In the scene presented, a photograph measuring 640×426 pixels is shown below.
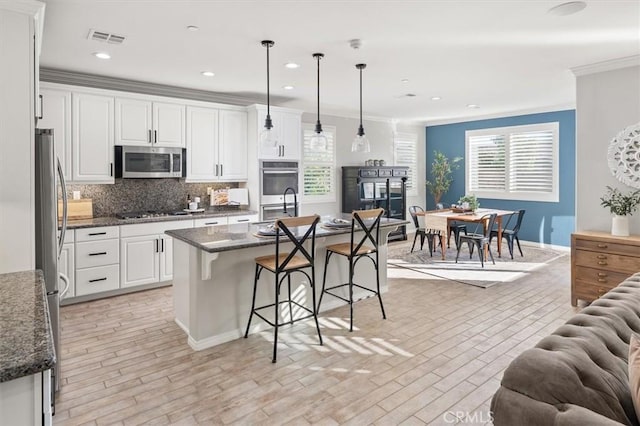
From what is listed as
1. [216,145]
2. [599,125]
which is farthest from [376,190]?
[599,125]

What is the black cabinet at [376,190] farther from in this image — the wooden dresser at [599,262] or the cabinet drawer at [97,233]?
the cabinet drawer at [97,233]

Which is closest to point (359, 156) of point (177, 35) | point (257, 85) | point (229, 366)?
point (257, 85)

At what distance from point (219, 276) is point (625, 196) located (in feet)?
14.2

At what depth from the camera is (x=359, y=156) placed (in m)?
8.26

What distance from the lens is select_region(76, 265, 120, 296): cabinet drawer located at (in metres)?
4.42

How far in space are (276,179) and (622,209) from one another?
170 inches

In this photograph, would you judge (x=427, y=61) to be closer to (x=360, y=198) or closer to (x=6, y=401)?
(x=360, y=198)

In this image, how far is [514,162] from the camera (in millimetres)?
7918

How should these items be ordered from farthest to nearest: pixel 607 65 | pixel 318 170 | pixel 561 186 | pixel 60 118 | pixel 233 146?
pixel 318 170 → pixel 561 186 → pixel 233 146 → pixel 60 118 → pixel 607 65

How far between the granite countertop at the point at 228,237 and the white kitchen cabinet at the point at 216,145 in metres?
1.87

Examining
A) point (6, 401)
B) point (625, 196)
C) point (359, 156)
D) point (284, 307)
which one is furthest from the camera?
point (359, 156)
